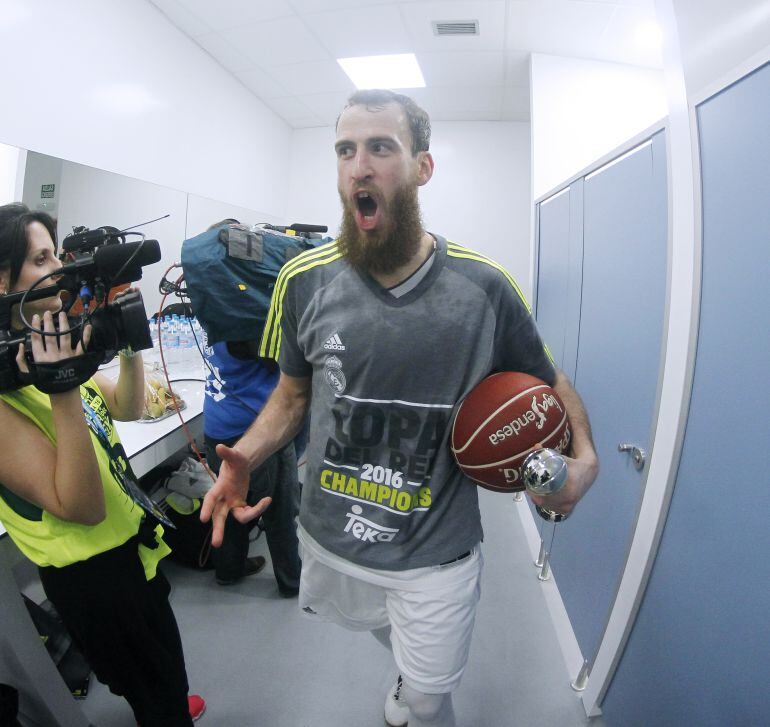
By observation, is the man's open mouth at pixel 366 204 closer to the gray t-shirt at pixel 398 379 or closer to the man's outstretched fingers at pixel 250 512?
the gray t-shirt at pixel 398 379

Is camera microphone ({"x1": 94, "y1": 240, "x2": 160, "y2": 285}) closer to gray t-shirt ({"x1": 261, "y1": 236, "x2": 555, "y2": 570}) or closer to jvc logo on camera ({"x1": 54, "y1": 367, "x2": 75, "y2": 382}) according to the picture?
jvc logo on camera ({"x1": 54, "y1": 367, "x2": 75, "y2": 382})

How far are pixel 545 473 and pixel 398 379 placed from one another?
36 cm

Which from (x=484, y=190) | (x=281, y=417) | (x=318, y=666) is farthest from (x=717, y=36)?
(x=484, y=190)

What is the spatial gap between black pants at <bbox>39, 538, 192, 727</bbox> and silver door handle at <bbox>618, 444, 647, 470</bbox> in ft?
4.54

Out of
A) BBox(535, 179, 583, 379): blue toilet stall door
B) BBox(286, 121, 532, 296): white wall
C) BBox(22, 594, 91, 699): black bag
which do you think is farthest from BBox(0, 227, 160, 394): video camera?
BBox(286, 121, 532, 296): white wall

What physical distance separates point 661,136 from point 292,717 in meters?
2.14

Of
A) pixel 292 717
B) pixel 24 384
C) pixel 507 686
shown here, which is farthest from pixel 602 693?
pixel 24 384

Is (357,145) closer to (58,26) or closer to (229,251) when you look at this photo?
(229,251)

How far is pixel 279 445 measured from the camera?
1.15 m

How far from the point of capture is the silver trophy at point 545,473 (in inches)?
31.8

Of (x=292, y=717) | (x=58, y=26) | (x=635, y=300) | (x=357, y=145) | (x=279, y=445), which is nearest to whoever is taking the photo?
(x=357, y=145)

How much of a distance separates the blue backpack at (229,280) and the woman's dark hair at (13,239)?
0.51 metres

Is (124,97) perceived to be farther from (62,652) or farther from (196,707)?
(196,707)

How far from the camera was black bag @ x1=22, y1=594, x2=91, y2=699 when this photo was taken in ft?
4.97
